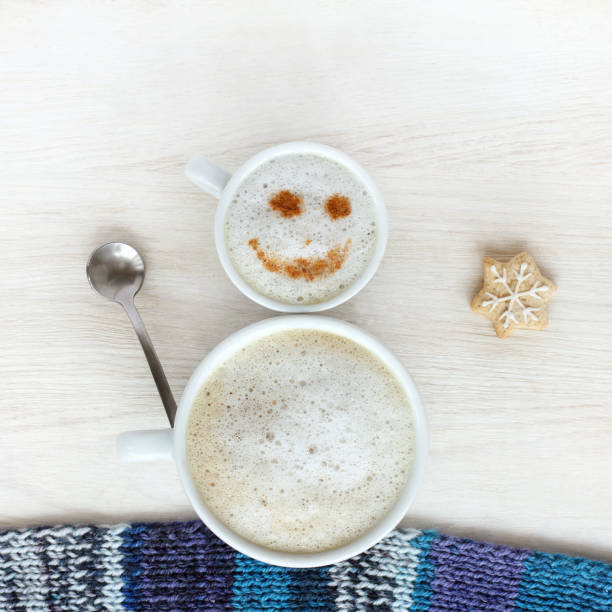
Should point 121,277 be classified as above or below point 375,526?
above

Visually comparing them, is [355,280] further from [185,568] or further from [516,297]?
[185,568]

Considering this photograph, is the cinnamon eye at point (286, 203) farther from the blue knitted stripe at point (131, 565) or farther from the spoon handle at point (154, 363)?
the blue knitted stripe at point (131, 565)

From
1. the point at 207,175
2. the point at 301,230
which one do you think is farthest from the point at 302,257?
the point at 207,175

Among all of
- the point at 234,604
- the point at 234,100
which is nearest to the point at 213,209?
the point at 234,100

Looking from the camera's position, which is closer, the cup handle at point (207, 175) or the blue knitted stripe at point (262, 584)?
the cup handle at point (207, 175)

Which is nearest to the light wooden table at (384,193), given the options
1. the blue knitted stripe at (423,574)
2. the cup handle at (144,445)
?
the blue knitted stripe at (423,574)

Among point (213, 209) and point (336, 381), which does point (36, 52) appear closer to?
point (213, 209)
